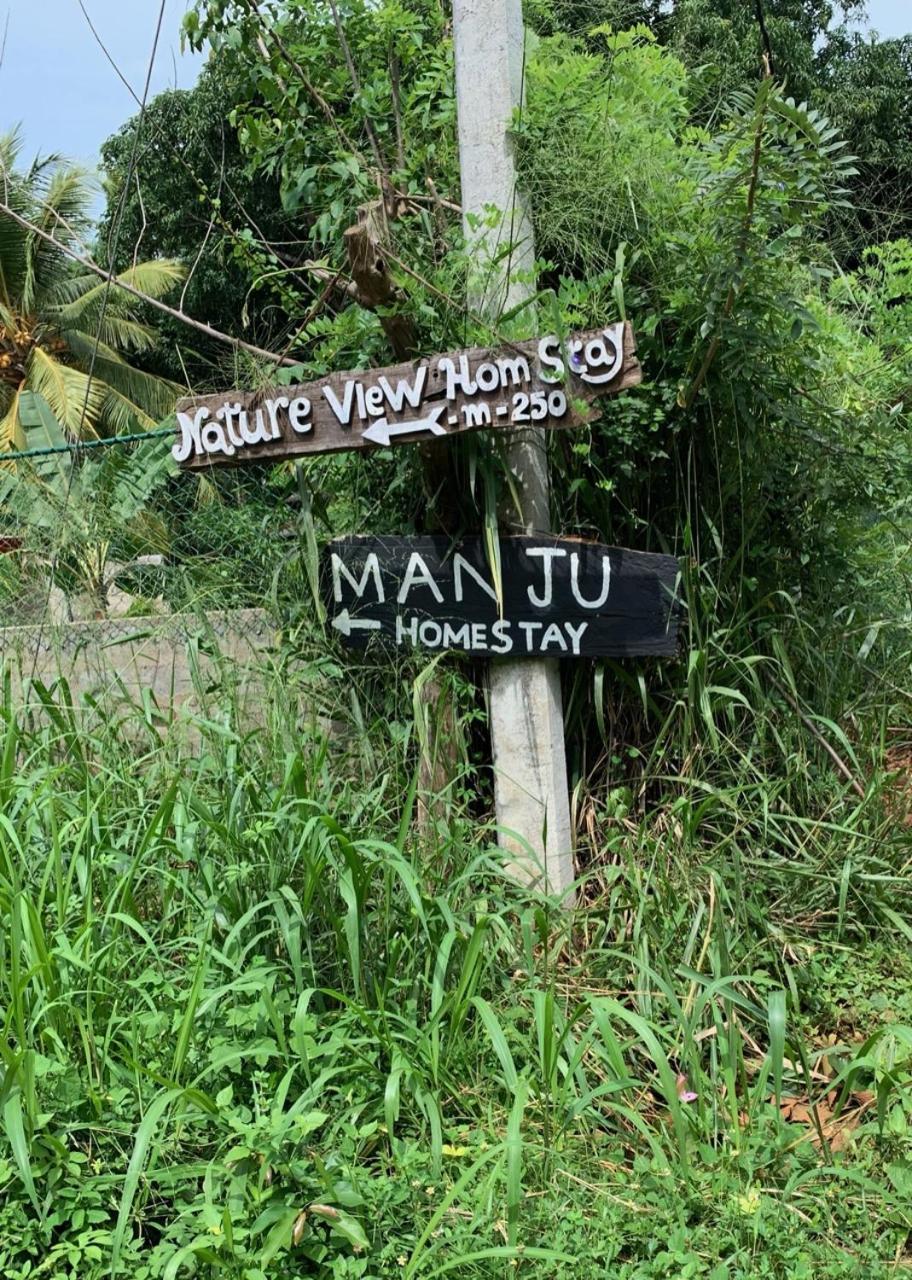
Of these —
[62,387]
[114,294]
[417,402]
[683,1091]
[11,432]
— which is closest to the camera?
[683,1091]

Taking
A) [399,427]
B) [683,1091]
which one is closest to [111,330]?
[399,427]

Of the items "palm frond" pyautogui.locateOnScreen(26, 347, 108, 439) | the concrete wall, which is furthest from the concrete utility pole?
"palm frond" pyautogui.locateOnScreen(26, 347, 108, 439)

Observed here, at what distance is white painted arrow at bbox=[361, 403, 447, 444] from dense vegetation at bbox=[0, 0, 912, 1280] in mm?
169

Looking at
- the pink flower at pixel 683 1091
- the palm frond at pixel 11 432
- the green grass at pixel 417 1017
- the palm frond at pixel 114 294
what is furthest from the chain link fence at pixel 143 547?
the palm frond at pixel 114 294

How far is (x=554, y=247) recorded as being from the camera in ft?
10.0

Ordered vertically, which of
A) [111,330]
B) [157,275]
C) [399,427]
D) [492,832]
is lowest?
[492,832]

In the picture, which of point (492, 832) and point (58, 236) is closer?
point (492, 832)

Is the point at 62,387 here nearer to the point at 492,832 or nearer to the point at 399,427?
the point at 399,427

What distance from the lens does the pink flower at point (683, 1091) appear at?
2201 mm

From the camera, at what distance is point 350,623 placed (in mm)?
3053

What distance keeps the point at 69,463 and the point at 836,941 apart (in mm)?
3304

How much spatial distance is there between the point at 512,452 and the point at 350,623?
26.9 inches

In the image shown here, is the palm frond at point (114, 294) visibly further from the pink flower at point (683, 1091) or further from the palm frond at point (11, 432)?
the pink flower at point (683, 1091)

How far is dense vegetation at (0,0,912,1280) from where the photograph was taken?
6.26 feet
